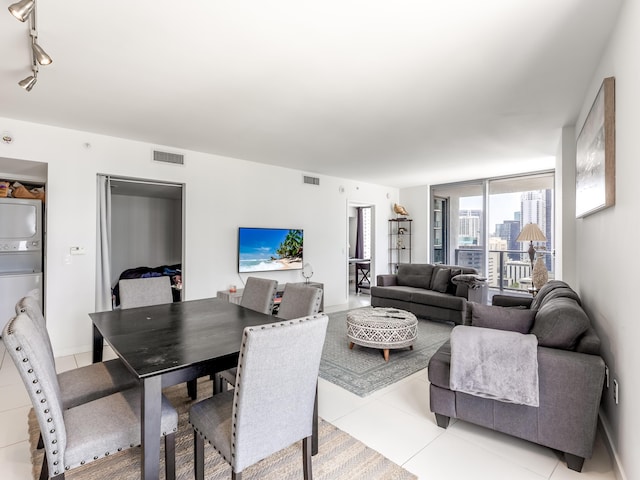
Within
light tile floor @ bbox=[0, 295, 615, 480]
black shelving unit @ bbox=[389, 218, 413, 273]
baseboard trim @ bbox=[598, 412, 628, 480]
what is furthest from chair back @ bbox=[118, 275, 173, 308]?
black shelving unit @ bbox=[389, 218, 413, 273]

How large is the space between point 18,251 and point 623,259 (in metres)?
6.24

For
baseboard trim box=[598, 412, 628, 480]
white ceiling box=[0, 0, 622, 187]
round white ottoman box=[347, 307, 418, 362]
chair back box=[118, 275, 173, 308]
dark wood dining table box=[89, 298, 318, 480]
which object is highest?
white ceiling box=[0, 0, 622, 187]

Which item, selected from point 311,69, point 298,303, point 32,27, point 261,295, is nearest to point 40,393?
point 298,303

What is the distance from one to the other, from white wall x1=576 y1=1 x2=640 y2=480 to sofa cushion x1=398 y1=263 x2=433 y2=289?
11.4ft

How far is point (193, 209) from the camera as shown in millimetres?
4613

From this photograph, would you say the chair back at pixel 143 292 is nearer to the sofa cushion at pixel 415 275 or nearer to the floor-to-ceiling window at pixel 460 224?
the sofa cushion at pixel 415 275

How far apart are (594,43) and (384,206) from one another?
545cm

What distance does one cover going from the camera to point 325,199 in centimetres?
627

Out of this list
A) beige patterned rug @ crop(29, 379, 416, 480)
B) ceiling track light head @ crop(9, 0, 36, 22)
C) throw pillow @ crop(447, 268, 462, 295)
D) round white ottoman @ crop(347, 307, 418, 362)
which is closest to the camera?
ceiling track light head @ crop(9, 0, 36, 22)

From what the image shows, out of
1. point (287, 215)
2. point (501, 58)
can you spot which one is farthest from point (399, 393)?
point (287, 215)

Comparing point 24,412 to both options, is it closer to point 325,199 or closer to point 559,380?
point 559,380

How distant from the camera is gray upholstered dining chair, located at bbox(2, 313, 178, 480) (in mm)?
1365

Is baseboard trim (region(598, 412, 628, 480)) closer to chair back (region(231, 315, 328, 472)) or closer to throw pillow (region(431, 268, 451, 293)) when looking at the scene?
chair back (region(231, 315, 328, 472))

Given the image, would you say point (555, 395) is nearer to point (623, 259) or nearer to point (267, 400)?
point (623, 259)
